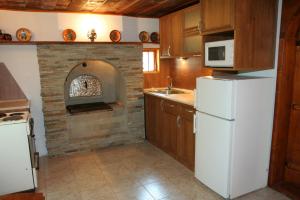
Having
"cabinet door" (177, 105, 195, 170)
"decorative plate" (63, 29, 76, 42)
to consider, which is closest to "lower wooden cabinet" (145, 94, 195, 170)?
"cabinet door" (177, 105, 195, 170)

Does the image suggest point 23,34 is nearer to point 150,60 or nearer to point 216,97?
point 150,60

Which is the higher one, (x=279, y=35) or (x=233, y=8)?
(x=233, y=8)

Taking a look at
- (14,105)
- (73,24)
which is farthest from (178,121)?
(14,105)

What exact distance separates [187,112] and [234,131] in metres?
0.82

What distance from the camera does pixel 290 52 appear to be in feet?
8.21

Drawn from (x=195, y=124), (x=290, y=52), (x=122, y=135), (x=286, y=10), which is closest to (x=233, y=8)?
(x=286, y=10)

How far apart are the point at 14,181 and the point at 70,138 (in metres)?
1.26

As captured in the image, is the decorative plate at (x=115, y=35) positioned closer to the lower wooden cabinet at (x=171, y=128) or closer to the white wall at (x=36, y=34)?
the white wall at (x=36, y=34)

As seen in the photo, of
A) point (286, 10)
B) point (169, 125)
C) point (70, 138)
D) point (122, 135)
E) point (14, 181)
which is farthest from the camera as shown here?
point (122, 135)

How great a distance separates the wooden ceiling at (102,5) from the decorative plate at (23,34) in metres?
0.29

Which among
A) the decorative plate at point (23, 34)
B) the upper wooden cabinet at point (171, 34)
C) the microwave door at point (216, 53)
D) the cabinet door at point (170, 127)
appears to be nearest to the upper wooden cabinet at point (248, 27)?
the microwave door at point (216, 53)

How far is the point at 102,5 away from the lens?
3268mm

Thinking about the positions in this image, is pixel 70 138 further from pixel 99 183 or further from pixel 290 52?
pixel 290 52

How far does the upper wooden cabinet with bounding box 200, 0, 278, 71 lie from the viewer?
2.28m
